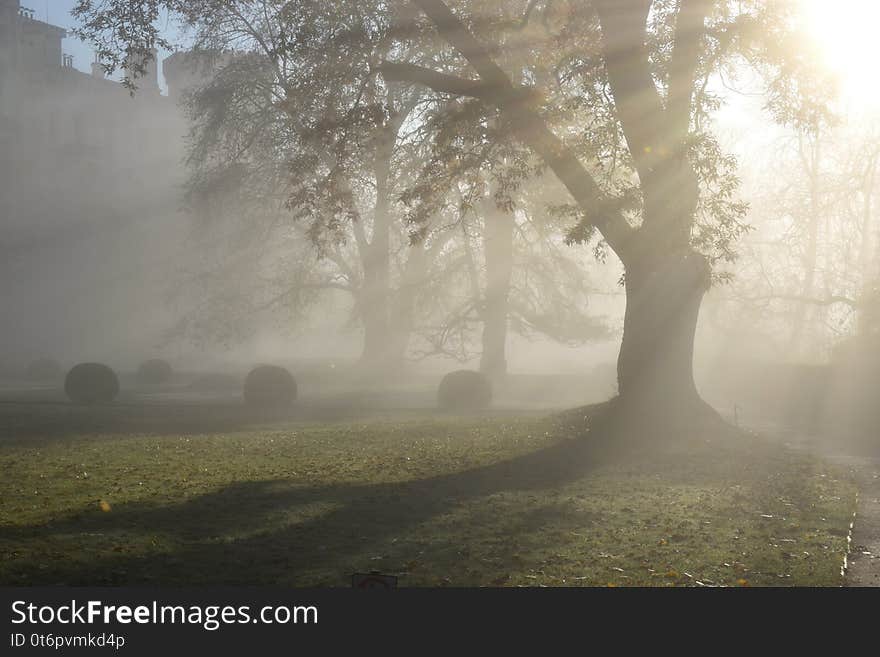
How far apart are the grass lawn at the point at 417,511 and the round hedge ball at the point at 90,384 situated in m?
9.83

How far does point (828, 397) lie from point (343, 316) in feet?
145

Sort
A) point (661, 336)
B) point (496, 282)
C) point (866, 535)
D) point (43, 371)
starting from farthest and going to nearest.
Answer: point (43, 371) < point (496, 282) < point (661, 336) < point (866, 535)

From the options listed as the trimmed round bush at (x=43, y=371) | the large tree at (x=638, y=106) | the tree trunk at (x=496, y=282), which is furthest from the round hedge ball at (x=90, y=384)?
the trimmed round bush at (x=43, y=371)

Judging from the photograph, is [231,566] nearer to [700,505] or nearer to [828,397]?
[700,505]

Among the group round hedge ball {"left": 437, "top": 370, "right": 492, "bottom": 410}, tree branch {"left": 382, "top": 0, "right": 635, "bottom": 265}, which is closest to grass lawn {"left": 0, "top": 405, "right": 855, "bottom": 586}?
tree branch {"left": 382, "top": 0, "right": 635, "bottom": 265}

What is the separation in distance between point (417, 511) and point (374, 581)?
5319 millimetres

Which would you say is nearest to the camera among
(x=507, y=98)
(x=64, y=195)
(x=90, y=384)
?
(x=507, y=98)

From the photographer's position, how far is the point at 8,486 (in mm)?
11570

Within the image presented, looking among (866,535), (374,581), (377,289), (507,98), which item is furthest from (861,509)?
(377,289)

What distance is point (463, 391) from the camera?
97.9ft

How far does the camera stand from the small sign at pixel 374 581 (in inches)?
213

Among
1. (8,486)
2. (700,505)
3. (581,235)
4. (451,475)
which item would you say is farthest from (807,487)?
(8,486)

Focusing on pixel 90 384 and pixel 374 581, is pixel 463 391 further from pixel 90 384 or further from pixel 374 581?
pixel 374 581

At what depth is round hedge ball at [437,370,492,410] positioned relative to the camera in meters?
29.8
